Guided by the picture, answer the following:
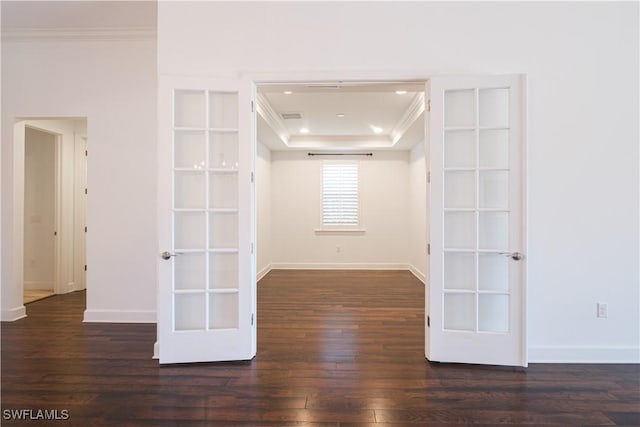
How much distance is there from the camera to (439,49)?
3.00m

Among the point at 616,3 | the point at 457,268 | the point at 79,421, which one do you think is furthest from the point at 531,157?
the point at 79,421

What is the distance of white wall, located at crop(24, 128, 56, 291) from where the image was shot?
5.54 metres

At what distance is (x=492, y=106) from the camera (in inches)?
116

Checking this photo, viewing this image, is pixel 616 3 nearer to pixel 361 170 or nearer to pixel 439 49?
pixel 439 49

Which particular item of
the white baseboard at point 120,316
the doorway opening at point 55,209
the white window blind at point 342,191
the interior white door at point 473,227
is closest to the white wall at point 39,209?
the doorway opening at point 55,209

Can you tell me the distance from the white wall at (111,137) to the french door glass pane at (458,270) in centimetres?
313

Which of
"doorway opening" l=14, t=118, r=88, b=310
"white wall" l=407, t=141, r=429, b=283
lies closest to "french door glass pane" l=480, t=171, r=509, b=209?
"white wall" l=407, t=141, r=429, b=283

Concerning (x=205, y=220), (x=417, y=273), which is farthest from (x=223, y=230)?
(x=417, y=273)

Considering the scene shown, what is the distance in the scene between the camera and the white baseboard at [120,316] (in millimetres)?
4094

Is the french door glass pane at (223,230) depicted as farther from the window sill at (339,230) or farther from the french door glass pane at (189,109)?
the window sill at (339,230)

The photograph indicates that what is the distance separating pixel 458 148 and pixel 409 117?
293 centimetres

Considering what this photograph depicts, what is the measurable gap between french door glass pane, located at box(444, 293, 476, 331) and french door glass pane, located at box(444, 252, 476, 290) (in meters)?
0.08

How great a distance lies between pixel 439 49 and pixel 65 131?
17.6 feet

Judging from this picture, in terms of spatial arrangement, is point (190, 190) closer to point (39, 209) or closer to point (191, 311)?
point (191, 311)
